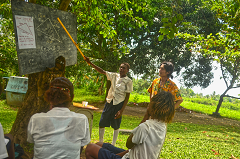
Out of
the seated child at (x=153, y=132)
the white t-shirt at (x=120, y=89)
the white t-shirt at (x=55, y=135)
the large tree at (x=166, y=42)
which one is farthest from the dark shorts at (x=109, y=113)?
the large tree at (x=166, y=42)

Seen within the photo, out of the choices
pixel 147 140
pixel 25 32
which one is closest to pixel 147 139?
pixel 147 140

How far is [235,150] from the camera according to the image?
617 cm

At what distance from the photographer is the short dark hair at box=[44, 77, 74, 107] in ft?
6.95

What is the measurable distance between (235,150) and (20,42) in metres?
6.51

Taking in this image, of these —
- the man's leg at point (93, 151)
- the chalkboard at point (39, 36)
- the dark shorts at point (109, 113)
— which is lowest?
the man's leg at point (93, 151)

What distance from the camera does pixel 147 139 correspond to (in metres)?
2.28

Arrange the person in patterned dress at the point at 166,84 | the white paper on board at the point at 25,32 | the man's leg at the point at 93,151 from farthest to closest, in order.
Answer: the person in patterned dress at the point at 166,84 → the white paper on board at the point at 25,32 → the man's leg at the point at 93,151

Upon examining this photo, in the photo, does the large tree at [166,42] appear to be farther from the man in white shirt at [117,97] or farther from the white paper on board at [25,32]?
the white paper on board at [25,32]

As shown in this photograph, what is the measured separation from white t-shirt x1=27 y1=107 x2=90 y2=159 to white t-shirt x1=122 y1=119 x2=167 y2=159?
2.22ft

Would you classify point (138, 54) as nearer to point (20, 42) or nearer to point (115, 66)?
point (115, 66)

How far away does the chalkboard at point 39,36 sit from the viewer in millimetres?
3086

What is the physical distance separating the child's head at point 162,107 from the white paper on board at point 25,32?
216cm

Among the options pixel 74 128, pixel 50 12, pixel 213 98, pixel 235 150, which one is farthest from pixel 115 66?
pixel 213 98

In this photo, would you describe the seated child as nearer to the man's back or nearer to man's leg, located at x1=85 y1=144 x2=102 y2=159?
the man's back
